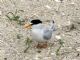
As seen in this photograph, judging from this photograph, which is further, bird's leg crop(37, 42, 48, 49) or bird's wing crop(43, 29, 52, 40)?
bird's leg crop(37, 42, 48, 49)

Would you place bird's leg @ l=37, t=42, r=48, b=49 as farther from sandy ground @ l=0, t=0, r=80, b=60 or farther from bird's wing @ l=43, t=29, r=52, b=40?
bird's wing @ l=43, t=29, r=52, b=40

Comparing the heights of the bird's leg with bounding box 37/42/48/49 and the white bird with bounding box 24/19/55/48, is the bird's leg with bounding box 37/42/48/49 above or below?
below

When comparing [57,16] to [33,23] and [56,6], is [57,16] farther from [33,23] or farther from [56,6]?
[33,23]

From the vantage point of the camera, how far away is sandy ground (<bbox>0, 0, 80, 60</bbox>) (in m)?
5.69

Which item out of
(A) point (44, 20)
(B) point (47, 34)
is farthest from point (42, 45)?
(A) point (44, 20)

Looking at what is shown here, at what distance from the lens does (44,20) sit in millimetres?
6809

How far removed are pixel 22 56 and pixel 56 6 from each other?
2.00 metres

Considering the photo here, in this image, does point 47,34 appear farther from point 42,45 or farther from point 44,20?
point 44,20

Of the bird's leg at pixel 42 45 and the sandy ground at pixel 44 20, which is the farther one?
the bird's leg at pixel 42 45

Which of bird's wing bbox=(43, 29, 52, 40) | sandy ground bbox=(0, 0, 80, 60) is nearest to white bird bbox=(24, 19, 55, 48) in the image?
bird's wing bbox=(43, 29, 52, 40)

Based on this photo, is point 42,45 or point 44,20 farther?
point 44,20

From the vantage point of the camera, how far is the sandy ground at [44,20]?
224 inches

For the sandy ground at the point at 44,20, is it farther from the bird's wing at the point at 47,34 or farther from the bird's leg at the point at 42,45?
the bird's wing at the point at 47,34

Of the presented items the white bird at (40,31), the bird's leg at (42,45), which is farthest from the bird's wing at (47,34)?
the bird's leg at (42,45)
